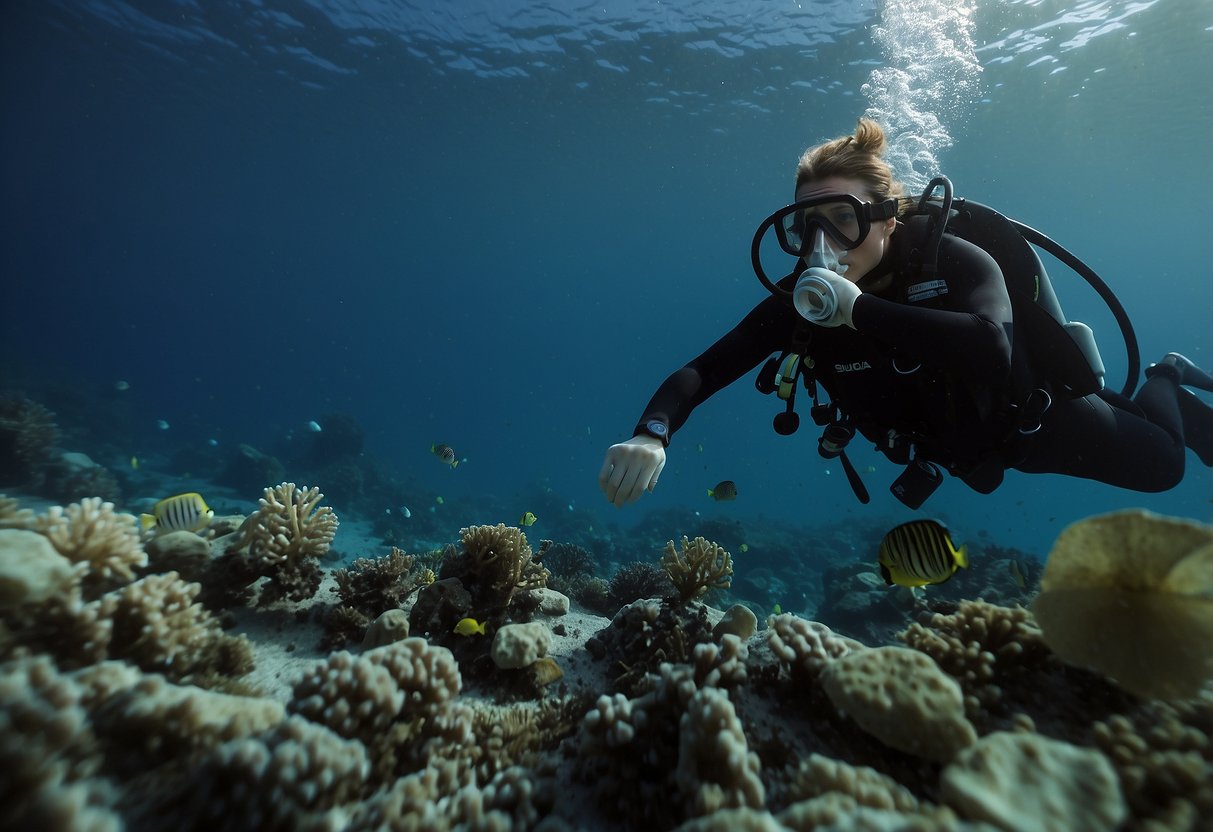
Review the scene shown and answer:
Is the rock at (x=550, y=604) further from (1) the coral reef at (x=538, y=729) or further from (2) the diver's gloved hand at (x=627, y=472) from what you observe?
(2) the diver's gloved hand at (x=627, y=472)

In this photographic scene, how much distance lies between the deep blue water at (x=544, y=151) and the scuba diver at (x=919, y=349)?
1424 cm

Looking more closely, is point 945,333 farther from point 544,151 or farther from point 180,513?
point 544,151

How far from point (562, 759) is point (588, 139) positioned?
1300 inches

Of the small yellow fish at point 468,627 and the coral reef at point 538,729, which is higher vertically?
the small yellow fish at point 468,627

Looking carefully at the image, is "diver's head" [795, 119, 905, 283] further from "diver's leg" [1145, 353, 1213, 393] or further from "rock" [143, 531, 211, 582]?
"rock" [143, 531, 211, 582]

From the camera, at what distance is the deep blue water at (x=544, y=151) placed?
19984 millimetres

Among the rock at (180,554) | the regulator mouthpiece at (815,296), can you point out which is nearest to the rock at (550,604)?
the rock at (180,554)

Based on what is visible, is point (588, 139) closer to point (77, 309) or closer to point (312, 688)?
point (312, 688)

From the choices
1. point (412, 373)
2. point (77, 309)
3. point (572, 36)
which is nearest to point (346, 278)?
point (412, 373)

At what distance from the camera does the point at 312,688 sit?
205cm

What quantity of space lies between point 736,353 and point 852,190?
5.07 feet

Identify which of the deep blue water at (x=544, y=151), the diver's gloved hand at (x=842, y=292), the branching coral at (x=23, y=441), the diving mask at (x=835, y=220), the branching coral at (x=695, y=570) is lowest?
the branching coral at (x=695, y=570)

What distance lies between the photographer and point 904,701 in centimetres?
188

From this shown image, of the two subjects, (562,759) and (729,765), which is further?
(562,759)
